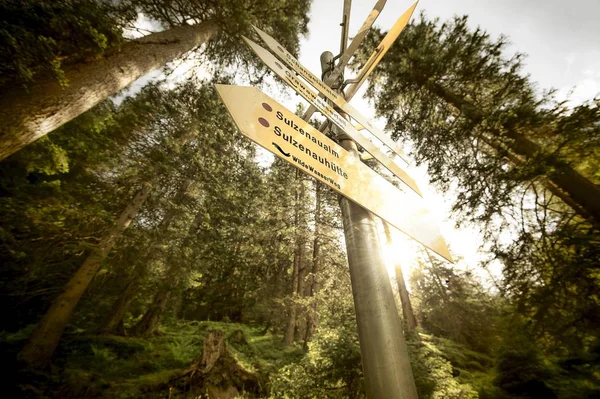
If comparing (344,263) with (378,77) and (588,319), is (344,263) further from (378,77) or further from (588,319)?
(588,319)

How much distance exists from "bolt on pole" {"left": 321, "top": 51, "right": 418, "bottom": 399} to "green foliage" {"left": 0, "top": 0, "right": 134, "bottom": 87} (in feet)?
13.9

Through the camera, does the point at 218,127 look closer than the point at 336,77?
No

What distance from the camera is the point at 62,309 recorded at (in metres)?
6.61

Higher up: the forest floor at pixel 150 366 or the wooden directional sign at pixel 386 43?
the wooden directional sign at pixel 386 43

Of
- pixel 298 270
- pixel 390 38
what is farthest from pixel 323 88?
pixel 298 270

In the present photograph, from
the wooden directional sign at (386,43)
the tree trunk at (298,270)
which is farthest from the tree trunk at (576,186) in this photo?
the tree trunk at (298,270)

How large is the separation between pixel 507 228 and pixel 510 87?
10.3ft

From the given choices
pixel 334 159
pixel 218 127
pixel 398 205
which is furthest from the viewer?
pixel 218 127

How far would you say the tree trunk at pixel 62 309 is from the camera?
19.4 feet

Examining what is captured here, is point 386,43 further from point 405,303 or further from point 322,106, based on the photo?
point 405,303

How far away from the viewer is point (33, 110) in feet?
10.1

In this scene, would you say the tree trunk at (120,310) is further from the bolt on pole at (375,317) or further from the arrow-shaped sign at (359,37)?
the arrow-shaped sign at (359,37)

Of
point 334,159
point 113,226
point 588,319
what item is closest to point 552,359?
point 588,319

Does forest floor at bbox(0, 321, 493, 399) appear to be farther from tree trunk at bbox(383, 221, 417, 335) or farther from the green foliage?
the green foliage
